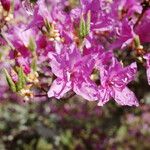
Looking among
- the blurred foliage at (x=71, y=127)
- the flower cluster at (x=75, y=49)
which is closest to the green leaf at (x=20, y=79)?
the flower cluster at (x=75, y=49)

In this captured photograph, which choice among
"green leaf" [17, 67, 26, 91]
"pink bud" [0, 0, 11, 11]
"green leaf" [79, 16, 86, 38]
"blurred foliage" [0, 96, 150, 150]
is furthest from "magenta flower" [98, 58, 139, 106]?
"blurred foliage" [0, 96, 150, 150]

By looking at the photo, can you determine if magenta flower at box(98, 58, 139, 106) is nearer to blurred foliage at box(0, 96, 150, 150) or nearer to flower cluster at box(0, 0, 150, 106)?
flower cluster at box(0, 0, 150, 106)

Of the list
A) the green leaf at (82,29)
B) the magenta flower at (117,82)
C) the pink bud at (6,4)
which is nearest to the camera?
the green leaf at (82,29)

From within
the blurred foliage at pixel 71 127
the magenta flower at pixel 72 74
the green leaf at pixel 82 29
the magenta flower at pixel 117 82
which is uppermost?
the green leaf at pixel 82 29

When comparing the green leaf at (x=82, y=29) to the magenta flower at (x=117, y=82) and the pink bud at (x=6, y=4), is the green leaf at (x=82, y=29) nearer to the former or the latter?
the magenta flower at (x=117, y=82)

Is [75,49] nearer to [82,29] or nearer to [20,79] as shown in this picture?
[82,29]

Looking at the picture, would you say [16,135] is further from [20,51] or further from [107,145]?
[20,51]
